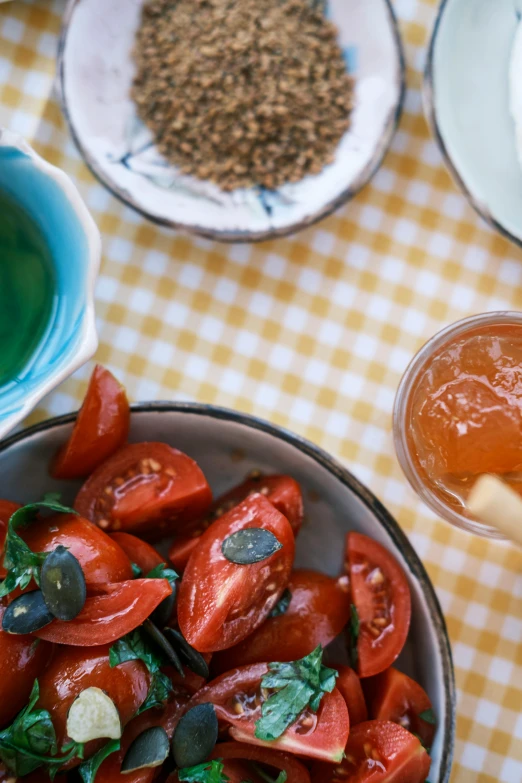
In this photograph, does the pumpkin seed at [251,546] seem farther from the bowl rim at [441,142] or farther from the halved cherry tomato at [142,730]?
the bowl rim at [441,142]

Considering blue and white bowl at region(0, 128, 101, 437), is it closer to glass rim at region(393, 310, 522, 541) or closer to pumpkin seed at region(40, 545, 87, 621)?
pumpkin seed at region(40, 545, 87, 621)

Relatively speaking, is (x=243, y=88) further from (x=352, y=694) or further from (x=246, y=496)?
(x=352, y=694)

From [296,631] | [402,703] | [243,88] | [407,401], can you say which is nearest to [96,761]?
[296,631]

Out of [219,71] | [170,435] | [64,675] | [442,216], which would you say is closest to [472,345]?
[442,216]

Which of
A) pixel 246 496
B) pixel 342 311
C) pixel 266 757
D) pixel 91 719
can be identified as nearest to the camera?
pixel 91 719

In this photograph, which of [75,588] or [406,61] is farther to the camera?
[406,61]

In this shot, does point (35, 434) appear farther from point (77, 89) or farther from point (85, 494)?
point (77, 89)

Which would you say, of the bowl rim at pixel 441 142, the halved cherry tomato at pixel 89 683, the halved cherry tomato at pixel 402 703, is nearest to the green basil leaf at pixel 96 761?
the halved cherry tomato at pixel 89 683
